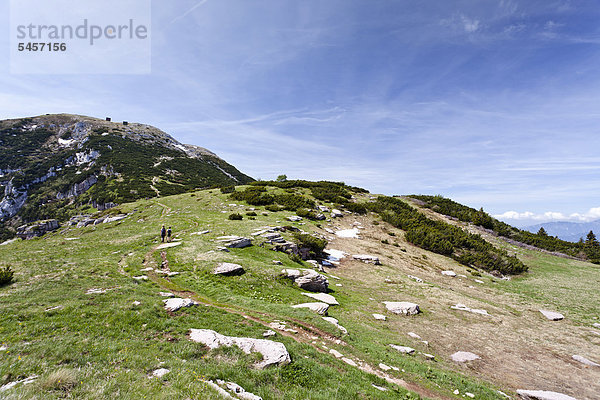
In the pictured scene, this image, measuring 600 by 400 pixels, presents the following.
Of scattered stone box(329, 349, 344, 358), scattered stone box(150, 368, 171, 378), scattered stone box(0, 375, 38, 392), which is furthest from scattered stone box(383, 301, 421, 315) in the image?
scattered stone box(0, 375, 38, 392)

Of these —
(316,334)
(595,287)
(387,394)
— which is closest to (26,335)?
(316,334)

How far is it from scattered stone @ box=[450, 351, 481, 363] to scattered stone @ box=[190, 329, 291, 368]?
33.5 feet

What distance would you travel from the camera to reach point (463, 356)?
12.9 metres

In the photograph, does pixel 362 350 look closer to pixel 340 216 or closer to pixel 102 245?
pixel 102 245

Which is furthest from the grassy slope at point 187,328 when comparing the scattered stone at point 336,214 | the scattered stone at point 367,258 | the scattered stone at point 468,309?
the scattered stone at point 336,214

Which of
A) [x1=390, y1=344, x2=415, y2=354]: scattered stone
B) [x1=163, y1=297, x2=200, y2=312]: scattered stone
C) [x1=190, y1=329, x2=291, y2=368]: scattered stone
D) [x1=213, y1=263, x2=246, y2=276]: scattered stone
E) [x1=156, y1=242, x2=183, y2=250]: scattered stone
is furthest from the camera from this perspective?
[x1=156, y1=242, x2=183, y2=250]: scattered stone

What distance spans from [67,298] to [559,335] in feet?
107

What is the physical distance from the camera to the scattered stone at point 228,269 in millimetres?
19250

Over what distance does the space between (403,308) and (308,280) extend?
8.02 meters

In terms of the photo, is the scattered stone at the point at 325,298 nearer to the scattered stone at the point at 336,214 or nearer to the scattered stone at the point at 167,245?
the scattered stone at the point at 167,245

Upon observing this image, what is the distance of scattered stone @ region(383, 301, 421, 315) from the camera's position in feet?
58.7

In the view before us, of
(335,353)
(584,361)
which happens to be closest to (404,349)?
(335,353)

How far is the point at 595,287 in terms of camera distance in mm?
25531

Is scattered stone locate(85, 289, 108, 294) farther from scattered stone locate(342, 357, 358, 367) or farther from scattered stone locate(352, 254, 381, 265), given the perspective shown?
scattered stone locate(352, 254, 381, 265)
